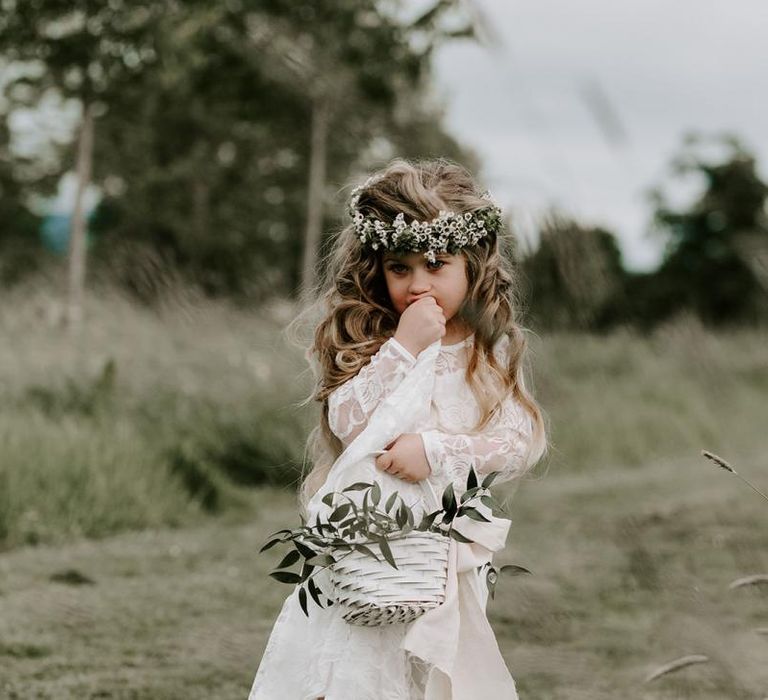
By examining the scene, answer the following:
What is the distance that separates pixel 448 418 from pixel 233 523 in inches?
180

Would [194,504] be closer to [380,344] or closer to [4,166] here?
[380,344]

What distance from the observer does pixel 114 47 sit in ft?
42.8

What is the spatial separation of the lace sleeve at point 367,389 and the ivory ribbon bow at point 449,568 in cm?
4

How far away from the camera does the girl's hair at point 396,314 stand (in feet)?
9.88

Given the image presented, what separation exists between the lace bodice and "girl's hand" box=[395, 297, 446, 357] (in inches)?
0.9

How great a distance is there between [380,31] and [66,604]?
Answer: 6.09 metres

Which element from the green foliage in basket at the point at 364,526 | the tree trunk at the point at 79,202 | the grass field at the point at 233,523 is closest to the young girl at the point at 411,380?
the green foliage in basket at the point at 364,526

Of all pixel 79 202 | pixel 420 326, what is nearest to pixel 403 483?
pixel 420 326

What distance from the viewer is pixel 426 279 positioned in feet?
9.74

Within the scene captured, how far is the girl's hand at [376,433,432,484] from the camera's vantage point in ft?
9.20

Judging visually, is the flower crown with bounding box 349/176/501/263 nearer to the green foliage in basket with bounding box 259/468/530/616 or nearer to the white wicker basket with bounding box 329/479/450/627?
the green foliage in basket with bounding box 259/468/530/616

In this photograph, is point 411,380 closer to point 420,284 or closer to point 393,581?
point 420,284

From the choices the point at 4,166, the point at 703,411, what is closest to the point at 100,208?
the point at 4,166

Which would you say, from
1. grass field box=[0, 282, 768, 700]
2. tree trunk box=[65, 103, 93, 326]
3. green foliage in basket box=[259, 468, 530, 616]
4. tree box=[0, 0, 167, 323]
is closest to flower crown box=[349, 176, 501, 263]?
green foliage in basket box=[259, 468, 530, 616]
